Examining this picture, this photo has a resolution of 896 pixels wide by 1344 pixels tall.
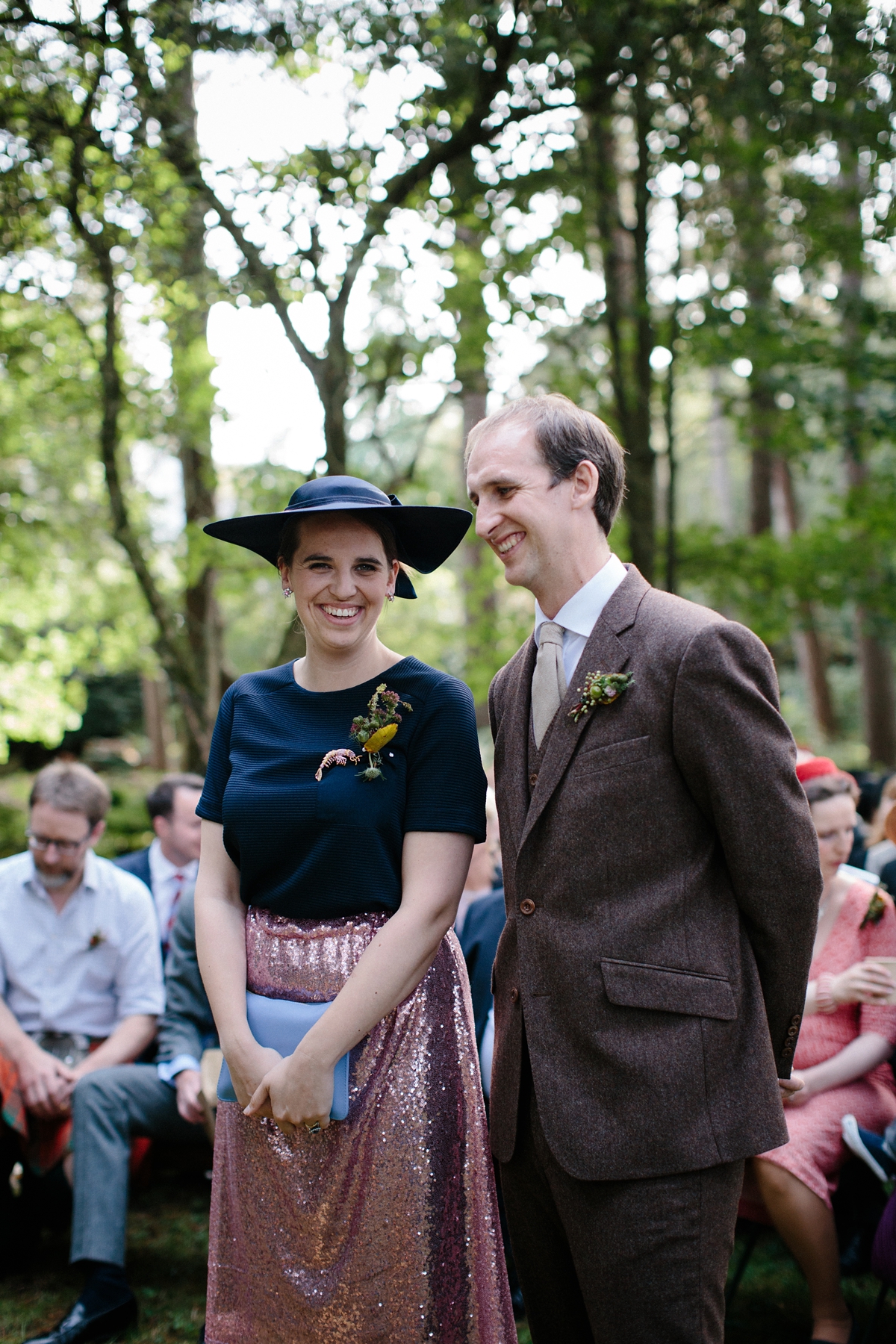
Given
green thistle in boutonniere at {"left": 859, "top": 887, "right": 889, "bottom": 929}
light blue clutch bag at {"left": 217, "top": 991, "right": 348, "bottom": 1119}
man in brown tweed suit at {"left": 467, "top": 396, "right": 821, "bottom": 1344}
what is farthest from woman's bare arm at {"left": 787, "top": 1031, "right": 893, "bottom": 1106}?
light blue clutch bag at {"left": 217, "top": 991, "right": 348, "bottom": 1119}

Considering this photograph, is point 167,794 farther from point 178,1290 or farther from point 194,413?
point 194,413

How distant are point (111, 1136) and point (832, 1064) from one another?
2.57 m

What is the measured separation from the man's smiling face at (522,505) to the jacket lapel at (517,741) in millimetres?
195

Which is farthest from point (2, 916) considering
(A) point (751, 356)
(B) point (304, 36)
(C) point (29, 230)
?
(A) point (751, 356)

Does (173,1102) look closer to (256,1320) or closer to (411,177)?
(256,1320)

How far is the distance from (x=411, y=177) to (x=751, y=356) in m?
4.84

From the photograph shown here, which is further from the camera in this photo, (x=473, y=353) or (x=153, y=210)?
(x=473, y=353)

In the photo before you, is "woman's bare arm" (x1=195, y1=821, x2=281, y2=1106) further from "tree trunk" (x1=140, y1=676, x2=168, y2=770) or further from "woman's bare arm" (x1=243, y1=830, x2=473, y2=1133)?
"tree trunk" (x1=140, y1=676, x2=168, y2=770)

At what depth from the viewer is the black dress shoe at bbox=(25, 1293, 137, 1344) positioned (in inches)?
134

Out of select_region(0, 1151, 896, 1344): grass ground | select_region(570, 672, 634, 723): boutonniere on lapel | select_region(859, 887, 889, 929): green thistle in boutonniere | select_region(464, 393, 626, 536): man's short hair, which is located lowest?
select_region(0, 1151, 896, 1344): grass ground

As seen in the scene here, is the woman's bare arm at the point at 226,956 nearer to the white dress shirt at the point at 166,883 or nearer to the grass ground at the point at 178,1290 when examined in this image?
the grass ground at the point at 178,1290

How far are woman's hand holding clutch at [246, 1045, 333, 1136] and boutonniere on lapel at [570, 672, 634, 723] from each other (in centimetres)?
87

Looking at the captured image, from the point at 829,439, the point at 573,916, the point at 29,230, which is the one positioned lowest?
the point at 573,916

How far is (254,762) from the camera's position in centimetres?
235
